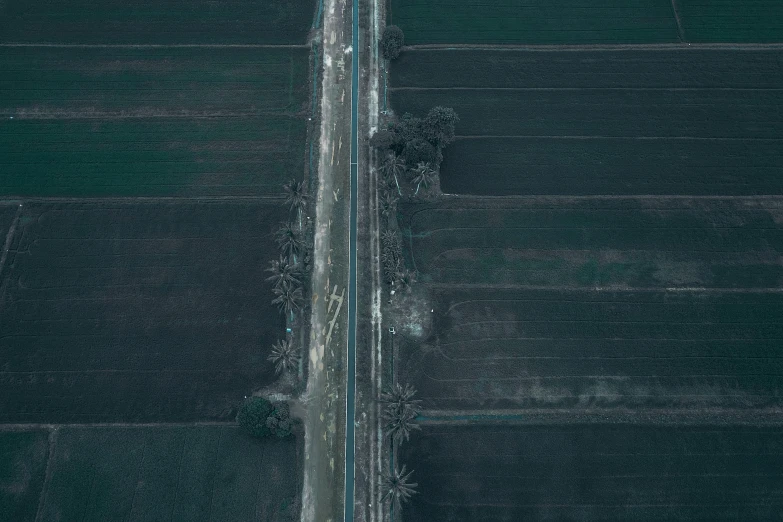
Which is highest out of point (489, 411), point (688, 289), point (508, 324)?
point (688, 289)

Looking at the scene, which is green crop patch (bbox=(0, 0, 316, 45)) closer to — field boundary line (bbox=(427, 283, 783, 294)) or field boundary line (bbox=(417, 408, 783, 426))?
field boundary line (bbox=(427, 283, 783, 294))

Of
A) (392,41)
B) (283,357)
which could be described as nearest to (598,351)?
(283,357)

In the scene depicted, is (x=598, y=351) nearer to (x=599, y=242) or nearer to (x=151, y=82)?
(x=599, y=242)

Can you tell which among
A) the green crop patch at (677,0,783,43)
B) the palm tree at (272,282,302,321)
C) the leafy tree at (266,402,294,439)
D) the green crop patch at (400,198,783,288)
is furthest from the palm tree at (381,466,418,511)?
the green crop patch at (677,0,783,43)

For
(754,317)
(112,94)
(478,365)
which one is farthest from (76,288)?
(754,317)

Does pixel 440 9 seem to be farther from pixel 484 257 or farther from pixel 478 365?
pixel 478 365

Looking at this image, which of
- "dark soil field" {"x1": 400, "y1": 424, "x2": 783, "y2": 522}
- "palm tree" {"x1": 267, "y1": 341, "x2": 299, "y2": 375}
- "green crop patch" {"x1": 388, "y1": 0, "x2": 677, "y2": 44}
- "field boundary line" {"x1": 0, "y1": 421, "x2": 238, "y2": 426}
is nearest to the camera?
"dark soil field" {"x1": 400, "y1": 424, "x2": 783, "y2": 522}

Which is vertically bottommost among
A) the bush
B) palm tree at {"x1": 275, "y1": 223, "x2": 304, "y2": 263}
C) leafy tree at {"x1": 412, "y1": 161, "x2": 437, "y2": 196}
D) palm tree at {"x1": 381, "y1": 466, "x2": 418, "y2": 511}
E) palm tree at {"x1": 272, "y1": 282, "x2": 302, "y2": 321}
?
palm tree at {"x1": 381, "y1": 466, "x2": 418, "y2": 511}
